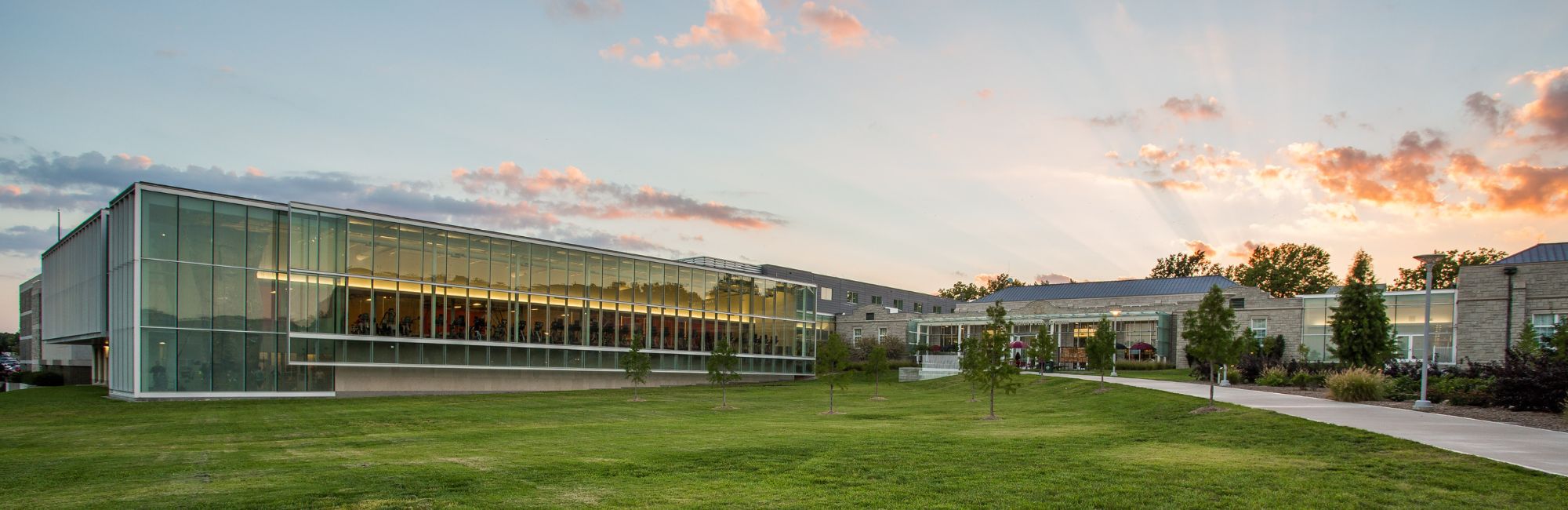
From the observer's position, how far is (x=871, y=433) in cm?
2152

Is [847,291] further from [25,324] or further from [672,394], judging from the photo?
[25,324]

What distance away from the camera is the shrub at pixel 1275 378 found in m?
34.0

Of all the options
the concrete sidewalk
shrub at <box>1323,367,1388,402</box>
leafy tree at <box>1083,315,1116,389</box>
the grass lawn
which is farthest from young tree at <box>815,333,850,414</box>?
shrub at <box>1323,367,1388,402</box>

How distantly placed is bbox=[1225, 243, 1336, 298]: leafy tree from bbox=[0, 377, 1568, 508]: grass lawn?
8605 cm

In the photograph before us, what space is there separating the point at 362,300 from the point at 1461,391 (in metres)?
41.0

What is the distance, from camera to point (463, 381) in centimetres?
4578

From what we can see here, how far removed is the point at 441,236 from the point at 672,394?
1380cm

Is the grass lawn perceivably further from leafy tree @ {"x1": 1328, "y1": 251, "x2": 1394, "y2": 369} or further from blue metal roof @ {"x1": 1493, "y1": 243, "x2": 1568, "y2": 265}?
blue metal roof @ {"x1": 1493, "y1": 243, "x2": 1568, "y2": 265}

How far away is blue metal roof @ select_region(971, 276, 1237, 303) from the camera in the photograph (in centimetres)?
8000

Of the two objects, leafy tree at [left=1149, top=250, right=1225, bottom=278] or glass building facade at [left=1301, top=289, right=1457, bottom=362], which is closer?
glass building facade at [left=1301, top=289, right=1457, bottom=362]

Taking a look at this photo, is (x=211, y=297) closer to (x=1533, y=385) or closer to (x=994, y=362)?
(x=994, y=362)

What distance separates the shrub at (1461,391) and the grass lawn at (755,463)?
6324 millimetres

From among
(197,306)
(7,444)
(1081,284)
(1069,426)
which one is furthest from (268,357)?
(1081,284)

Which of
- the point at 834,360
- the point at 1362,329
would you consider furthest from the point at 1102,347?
the point at 834,360
